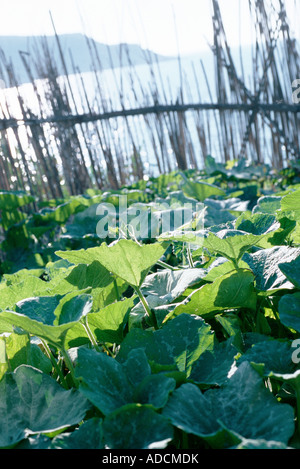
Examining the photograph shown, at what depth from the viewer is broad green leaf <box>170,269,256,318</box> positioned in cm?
64

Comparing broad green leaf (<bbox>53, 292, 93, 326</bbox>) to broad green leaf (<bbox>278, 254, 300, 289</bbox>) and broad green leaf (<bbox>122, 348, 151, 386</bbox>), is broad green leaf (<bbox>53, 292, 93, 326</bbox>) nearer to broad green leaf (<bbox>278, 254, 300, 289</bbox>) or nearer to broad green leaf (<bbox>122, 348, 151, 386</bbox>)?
broad green leaf (<bbox>122, 348, 151, 386</bbox>)

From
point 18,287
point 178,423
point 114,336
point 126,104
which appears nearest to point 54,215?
point 18,287

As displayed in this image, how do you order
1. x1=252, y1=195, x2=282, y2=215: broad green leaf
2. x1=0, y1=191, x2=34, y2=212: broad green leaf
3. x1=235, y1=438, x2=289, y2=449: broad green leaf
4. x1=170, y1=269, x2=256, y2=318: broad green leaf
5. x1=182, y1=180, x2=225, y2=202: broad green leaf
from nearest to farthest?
x1=235, y1=438, x2=289, y2=449: broad green leaf < x1=170, y1=269, x2=256, y2=318: broad green leaf < x1=252, y1=195, x2=282, y2=215: broad green leaf < x1=182, y1=180, x2=225, y2=202: broad green leaf < x1=0, y1=191, x2=34, y2=212: broad green leaf

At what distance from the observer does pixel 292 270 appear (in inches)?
23.9

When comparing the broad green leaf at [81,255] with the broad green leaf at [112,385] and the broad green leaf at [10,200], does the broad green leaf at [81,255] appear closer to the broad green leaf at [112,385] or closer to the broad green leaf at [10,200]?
the broad green leaf at [112,385]

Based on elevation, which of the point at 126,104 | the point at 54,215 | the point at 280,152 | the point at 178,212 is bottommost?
the point at 280,152

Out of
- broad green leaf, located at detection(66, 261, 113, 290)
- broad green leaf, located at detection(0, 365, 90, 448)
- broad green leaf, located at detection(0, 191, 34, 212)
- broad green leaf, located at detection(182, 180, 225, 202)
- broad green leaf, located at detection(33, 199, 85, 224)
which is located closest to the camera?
broad green leaf, located at detection(0, 365, 90, 448)

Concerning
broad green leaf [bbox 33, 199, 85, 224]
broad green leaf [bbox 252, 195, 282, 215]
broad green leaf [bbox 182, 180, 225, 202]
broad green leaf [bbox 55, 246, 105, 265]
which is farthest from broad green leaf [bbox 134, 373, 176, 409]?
broad green leaf [bbox 33, 199, 85, 224]

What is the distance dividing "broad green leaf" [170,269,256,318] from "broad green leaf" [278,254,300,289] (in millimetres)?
53

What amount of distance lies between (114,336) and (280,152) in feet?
13.0

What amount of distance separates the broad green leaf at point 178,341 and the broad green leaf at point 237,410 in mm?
80

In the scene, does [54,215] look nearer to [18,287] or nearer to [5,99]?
[18,287]

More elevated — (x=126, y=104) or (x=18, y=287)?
(x=126, y=104)

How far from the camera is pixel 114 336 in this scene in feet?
2.32
